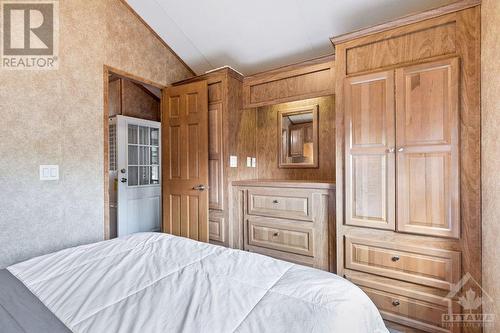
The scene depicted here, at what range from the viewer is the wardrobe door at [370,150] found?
1.70 meters

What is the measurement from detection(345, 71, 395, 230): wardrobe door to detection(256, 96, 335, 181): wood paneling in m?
0.72

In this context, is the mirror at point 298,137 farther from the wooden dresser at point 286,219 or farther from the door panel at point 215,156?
the door panel at point 215,156

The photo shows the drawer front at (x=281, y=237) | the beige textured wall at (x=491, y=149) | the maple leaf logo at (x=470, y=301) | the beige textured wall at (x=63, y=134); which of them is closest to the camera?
the beige textured wall at (x=491, y=149)

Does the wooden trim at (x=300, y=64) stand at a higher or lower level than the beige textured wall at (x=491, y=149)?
higher

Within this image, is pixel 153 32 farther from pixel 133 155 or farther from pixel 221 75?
pixel 133 155

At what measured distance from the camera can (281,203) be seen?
2.33 m

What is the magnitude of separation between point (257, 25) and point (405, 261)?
2.39m

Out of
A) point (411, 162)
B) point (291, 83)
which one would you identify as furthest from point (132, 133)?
point (411, 162)

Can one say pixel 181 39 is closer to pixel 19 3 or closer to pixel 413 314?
pixel 19 3

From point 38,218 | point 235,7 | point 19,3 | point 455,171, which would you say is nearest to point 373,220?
point 455,171

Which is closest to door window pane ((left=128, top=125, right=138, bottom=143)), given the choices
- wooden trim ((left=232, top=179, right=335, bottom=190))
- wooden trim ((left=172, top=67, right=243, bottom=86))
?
wooden trim ((left=172, top=67, right=243, bottom=86))

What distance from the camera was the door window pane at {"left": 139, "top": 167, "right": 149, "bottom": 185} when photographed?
3830 mm

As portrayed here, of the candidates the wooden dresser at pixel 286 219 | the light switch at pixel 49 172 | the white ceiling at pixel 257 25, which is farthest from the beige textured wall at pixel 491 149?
the light switch at pixel 49 172

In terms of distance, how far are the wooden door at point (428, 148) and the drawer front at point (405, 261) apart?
0.14 metres
